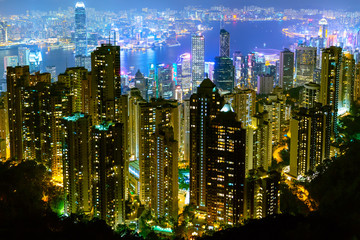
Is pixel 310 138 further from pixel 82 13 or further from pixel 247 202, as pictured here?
pixel 82 13

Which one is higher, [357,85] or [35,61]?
[35,61]

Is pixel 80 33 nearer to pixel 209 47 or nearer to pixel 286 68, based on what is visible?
pixel 209 47

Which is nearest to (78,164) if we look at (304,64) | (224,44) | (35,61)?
(35,61)

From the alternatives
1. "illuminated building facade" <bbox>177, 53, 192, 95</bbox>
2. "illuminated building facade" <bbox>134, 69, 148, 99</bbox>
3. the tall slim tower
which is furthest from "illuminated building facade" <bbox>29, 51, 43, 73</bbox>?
"illuminated building facade" <bbox>177, 53, 192, 95</bbox>

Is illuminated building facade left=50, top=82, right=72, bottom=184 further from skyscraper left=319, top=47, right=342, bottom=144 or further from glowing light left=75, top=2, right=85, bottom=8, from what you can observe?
skyscraper left=319, top=47, right=342, bottom=144

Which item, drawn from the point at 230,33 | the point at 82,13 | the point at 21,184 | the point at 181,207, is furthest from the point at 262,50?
the point at 21,184

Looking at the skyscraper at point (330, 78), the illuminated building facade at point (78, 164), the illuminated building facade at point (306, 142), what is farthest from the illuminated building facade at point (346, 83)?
the illuminated building facade at point (78, 164)

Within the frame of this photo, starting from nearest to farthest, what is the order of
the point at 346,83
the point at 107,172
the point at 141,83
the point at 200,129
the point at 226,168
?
the point at 226,168, the point at 107,172, the point at 200,129, the point at 141,83, the point at 346,83

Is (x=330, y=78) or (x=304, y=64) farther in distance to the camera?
(x=304, y=64)
